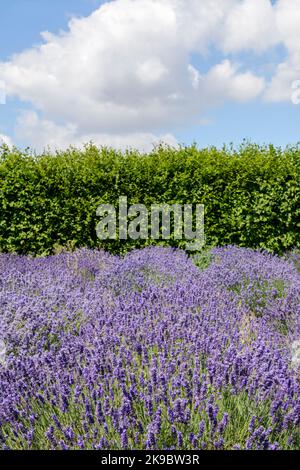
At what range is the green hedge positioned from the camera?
9.18m

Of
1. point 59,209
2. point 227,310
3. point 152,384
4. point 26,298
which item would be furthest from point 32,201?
point 152,384

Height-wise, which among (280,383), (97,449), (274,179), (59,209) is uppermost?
(274,179)

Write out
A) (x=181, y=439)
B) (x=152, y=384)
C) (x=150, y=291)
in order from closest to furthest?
(x=181, y=439) < (x=152, y=384) < (x=150, y=291)

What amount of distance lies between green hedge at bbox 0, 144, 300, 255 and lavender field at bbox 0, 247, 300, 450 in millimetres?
4693

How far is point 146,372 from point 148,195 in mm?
6635

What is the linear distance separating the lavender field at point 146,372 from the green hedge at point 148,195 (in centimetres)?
469

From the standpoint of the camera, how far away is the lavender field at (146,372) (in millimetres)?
2328

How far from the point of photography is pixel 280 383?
2.59 metres

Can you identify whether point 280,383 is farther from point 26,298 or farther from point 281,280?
point 281,280

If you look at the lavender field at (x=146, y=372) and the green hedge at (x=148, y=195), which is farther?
the green hedge at (x=148, y=195)

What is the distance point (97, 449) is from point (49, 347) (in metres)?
1.37

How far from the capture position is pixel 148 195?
926 cm

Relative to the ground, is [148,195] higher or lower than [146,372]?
higher

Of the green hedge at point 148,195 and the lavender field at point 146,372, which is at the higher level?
the green hedge at point 148,195
